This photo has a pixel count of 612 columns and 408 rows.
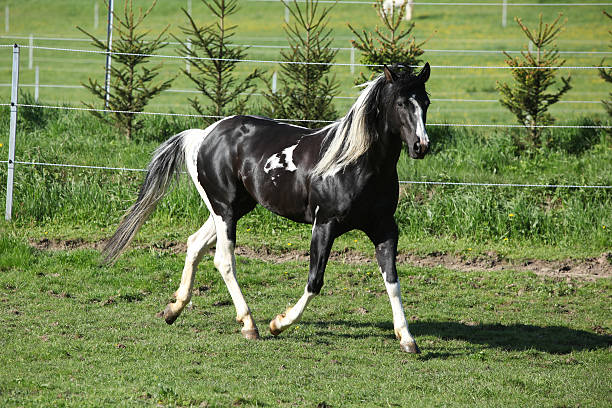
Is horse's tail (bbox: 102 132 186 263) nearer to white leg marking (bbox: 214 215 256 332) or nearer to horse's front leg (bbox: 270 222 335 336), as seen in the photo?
white leg marking (bbox: 214 215 256 332)

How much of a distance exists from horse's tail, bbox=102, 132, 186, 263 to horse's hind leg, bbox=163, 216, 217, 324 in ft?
2.19

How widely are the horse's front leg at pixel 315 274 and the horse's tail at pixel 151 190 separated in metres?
1.89

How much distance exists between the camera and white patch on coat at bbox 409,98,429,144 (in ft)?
16.1

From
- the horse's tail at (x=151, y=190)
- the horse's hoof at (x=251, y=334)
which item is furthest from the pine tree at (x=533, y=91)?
the horse's hoof at (x=251, y=334)

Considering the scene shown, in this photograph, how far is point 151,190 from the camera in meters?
6.86

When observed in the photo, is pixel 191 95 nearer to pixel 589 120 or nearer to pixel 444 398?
pixel 589 120

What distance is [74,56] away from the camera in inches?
1134

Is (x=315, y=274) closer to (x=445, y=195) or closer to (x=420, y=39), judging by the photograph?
(x=445, y=195)

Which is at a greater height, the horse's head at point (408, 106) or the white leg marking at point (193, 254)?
the horse's head at point (408, 106)

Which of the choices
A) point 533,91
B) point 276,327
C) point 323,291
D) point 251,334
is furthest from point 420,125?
point 533,91

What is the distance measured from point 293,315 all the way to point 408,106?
5.89 ft

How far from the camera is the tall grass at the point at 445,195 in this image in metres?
9.04

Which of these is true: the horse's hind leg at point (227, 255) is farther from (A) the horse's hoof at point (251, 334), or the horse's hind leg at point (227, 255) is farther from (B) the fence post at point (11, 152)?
(B) the fence post at point (11, 152)

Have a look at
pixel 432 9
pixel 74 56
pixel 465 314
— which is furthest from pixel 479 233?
pixel 432 9
